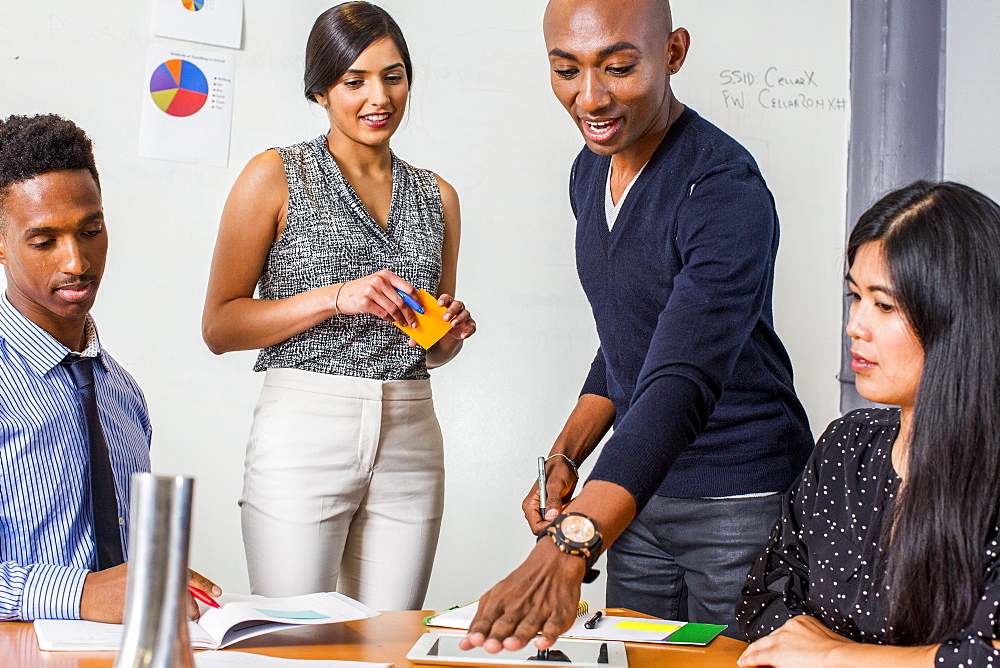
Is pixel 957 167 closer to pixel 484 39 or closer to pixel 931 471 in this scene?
pixel 484 39

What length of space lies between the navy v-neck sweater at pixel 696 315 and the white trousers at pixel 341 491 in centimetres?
43

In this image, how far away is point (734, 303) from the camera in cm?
133

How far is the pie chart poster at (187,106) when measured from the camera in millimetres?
2770

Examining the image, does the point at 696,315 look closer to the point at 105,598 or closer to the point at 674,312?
the point at 674,312

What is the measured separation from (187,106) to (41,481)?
1.71m

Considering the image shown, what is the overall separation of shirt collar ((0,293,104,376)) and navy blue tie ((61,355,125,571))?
62 mm

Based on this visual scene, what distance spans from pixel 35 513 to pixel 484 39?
2.18 m

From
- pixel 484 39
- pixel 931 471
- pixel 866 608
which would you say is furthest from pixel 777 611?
pixel 484 39

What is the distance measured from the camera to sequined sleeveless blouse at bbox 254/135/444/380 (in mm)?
1834

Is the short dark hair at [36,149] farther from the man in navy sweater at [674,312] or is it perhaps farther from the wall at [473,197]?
the wall at [473,197]

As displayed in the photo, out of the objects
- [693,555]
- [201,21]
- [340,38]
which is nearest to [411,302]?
[340,38]

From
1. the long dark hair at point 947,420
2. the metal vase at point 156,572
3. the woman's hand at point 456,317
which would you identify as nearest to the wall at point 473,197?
the woman's hand at point 456,317

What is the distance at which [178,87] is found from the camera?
278cm

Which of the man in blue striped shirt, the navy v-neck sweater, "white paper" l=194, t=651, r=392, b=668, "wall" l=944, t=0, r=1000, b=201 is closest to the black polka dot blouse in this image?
the navy v-neck sweater
